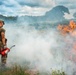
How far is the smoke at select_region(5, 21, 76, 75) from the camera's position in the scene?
19.6ft

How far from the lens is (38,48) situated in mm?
6270

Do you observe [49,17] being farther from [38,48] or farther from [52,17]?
[38,48]

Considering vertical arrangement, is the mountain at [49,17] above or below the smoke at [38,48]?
above

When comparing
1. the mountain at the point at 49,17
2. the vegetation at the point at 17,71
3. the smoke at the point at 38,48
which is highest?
the mountain at the point at 49,17

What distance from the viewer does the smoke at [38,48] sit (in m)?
5.96

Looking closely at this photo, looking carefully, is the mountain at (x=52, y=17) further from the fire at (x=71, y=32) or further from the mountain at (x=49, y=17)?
the fire at (x=71, y=32)

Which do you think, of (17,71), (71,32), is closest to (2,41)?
(17,71)

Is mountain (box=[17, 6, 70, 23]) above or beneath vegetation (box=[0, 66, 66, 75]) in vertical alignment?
above

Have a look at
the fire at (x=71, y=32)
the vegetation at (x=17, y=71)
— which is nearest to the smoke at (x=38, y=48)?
the fire at (x=71, y=32)

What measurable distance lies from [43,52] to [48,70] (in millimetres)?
559

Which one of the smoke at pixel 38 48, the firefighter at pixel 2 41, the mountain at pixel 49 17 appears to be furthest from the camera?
the mountain at pixel 49 17

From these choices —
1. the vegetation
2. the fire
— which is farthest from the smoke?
the vegetation

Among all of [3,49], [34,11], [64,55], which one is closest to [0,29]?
[3,49]

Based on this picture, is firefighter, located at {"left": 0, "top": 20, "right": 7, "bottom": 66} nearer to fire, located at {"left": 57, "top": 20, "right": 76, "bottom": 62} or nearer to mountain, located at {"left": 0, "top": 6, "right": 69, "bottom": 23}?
mountain, located at {"left": 0, "top": 6, "right": 69, "bottom": 23}
